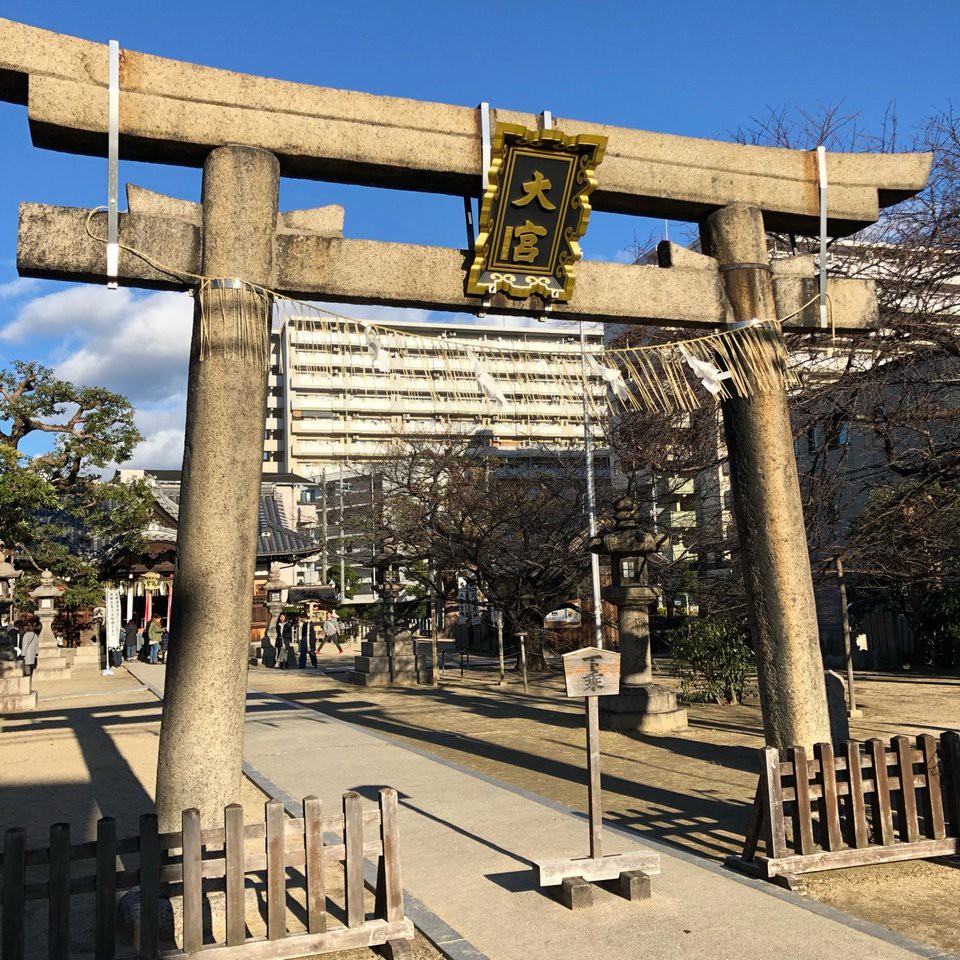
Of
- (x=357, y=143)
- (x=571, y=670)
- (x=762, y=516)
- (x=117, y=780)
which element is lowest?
(x=117, y=780)

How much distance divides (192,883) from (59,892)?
0.62 meters

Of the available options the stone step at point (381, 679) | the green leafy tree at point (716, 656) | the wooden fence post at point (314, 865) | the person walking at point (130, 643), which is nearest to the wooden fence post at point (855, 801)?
the wooden fence post at point (314, 865)

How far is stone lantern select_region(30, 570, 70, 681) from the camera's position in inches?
977

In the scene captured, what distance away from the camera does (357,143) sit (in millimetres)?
6512

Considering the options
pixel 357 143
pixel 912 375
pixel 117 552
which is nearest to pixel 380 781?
pixel 357 143

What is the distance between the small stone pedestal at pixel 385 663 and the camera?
20516mm

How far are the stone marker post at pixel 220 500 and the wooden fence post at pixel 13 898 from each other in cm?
124

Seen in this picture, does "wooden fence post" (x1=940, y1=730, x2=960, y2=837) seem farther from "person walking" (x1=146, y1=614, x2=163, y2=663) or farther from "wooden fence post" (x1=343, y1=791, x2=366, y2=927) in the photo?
"person walking" (x1=146, y1=614, x2=163, y2=663)

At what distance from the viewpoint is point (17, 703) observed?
17.3 meters

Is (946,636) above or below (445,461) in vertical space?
below

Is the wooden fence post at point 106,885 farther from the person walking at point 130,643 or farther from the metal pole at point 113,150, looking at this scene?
the person walking at point 130,643

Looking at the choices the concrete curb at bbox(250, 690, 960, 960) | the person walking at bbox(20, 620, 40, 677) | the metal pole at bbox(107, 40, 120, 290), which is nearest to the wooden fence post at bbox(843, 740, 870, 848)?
the concrete curb at bbox(250, 690, 960, 960)

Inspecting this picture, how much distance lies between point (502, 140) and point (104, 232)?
9.56ft

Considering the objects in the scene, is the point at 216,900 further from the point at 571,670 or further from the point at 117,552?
the point at 117,552
